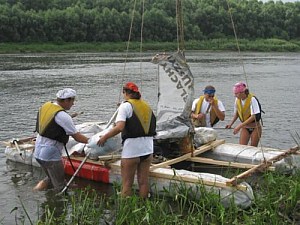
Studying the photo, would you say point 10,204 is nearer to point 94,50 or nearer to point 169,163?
point 169,163

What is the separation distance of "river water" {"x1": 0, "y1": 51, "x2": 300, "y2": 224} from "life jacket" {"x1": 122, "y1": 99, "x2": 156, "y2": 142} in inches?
72.6

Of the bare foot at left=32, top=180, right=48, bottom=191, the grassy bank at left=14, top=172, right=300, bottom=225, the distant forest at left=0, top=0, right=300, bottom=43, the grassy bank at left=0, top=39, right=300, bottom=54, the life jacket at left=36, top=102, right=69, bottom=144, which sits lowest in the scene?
the bare foot at left=32, top=180, right=48, bottom=191

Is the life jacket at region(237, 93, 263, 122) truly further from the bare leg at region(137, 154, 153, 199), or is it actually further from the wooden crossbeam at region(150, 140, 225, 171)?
the bare leg at region(137, 154, 153, 199)

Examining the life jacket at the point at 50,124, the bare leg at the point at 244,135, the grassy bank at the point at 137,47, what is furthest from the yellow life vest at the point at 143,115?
the grassy bank at the point at 137,47

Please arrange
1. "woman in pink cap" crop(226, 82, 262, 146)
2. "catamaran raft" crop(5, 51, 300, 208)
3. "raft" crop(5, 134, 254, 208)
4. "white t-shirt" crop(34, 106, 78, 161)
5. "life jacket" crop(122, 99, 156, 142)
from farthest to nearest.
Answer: "woman in pink cap" crop(226, 82, 262, 146) < "catamaran raft" crop(5, 51, 300, 208) < "white t-shirt" crop(34, 106, 78, 161) < "life jacket" crop(122, 99, 156, 142) < "raft" crop(5, 134, 254, 208)

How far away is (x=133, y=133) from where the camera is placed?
8.05 meters

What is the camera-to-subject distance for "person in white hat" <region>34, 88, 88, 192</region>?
8.52 meters

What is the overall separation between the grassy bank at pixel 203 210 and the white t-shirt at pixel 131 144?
73 centimetres

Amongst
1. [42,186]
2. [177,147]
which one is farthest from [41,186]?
[177,147]

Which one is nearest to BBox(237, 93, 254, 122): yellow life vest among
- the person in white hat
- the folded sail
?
the folded sail

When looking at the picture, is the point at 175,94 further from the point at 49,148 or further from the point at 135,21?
the point at 135,21

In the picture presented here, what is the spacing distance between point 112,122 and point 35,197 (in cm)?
204

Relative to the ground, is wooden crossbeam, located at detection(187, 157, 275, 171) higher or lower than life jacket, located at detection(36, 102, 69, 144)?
lower

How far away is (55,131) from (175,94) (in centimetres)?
279
